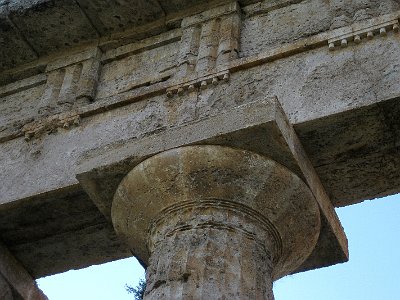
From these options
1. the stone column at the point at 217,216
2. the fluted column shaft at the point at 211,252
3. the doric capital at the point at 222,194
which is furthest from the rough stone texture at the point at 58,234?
the fluted column shaft at the point at 211,252

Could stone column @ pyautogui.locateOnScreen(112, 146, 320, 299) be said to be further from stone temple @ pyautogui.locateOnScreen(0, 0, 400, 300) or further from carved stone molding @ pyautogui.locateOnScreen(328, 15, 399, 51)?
carved stone molding @ pyautogui.locateOnScreen(328, 15, 399, 51)

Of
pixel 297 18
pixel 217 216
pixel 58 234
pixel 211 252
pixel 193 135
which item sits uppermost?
pixel 297 18

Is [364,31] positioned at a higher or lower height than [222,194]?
higher

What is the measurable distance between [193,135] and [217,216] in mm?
587

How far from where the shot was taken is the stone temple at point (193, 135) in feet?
15.8

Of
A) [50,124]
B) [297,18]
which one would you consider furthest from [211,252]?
[297,18]

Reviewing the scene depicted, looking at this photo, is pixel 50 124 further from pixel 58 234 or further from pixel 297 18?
pixel 297 18

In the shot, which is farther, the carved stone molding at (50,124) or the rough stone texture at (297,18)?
the carved stone molding at (50,124)

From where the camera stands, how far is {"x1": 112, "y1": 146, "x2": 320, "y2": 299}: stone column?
450 cm

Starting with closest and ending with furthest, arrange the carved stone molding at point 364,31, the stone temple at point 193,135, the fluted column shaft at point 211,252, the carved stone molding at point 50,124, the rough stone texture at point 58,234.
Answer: the fluted column shaft at point 211,252
the stone temple at point 193,135
the carved stone molding at point 364,31
the rough stone texture at point 58,234
the carved stone molding at point 50,124

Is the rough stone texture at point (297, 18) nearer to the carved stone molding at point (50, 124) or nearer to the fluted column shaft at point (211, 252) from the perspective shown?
the carved stone molding at point (50, 124)

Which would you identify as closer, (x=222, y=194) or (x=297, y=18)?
(x=222, y=194)

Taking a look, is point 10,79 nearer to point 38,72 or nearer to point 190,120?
point 38,72

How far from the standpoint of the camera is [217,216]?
475cm
